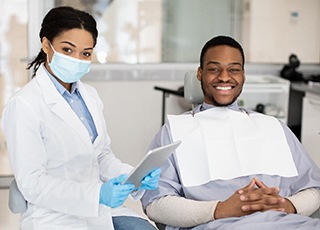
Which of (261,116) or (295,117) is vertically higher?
(261,116)

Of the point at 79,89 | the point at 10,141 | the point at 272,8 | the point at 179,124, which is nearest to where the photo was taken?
the point at 10,141

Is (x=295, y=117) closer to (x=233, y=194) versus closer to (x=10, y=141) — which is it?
(x=233, y=194)

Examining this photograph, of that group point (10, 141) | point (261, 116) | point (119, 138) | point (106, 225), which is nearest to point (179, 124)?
point (261, 116)

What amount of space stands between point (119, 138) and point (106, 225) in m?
2.71

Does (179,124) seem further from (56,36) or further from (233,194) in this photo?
(56,36)

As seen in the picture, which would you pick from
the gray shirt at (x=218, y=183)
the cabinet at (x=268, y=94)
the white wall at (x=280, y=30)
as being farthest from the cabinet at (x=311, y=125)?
the gray shirt at (x=218, y=183)

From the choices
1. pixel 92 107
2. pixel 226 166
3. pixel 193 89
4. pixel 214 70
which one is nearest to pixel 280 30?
pixel 193 89

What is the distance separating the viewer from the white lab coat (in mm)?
1968

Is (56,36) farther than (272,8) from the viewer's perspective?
A: No

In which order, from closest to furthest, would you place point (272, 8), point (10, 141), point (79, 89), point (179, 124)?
point (10, 141) < point (79, 89) < point (179, 124) < point (272, 8)

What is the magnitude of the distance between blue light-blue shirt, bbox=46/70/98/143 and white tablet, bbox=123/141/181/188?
0.32 meters

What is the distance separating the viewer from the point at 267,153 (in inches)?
94.0

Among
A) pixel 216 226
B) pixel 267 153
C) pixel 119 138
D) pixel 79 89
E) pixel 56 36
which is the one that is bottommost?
pixel 119 138

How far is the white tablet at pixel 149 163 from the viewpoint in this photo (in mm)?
1777
